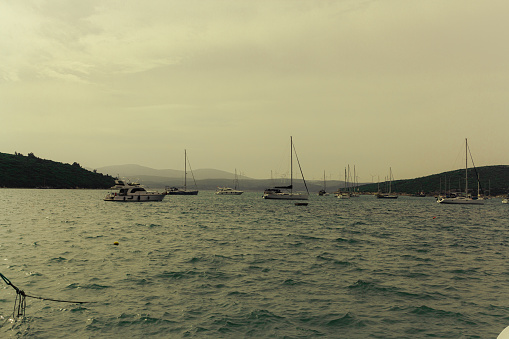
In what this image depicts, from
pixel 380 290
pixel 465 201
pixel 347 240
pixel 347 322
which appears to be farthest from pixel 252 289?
pixel 465 201

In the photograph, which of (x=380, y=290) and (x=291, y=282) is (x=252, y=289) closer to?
(x=291, y=282)

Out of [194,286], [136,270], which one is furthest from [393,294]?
[136,270]

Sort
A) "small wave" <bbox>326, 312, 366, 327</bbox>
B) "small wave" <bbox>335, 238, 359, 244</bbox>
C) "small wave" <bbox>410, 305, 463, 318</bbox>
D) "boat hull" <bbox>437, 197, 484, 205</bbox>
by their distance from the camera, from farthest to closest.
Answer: "boat hull" <bbox>437, 197, 484, 205</bbox> < "small wave" <bbox>335, 238, 359, 244</bbox> < "small wave" <bbox>410, 305, 463, 318</bbox> < "small wave" <bbox>326, 312, 366, 327</bbox>

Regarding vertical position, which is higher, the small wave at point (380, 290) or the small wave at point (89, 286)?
the small wave at point (89, 286)

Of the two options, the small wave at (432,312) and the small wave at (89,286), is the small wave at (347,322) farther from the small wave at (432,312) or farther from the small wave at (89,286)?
the small wave at (89,286)

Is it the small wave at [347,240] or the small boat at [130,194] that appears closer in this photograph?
the small wave at [347,240]

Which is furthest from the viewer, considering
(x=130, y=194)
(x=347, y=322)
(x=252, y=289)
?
(x=130, y=194)

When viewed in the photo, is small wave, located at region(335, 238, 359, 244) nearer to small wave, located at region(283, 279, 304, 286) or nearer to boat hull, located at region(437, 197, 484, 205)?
small wave, located at region(283, 279, 304, 286)

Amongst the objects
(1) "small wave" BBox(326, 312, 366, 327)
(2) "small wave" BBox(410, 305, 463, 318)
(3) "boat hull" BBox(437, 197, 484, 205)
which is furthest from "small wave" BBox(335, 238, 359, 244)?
(3) "boat hull" BBox(437, 197, 484, 205)

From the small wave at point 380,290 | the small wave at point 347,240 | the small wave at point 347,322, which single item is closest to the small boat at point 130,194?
the small wave at point 347,240

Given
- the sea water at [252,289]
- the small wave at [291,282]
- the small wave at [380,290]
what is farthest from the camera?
the small wave at [291,282]

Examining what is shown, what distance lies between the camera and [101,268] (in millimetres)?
21547

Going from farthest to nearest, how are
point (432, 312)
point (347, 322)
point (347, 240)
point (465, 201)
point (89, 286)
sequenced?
point (465, 201)
point (347, 240)
point (89, 286)
point (432, 312)
point (347, 322)

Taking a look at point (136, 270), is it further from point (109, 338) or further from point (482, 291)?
point (482, 291)
